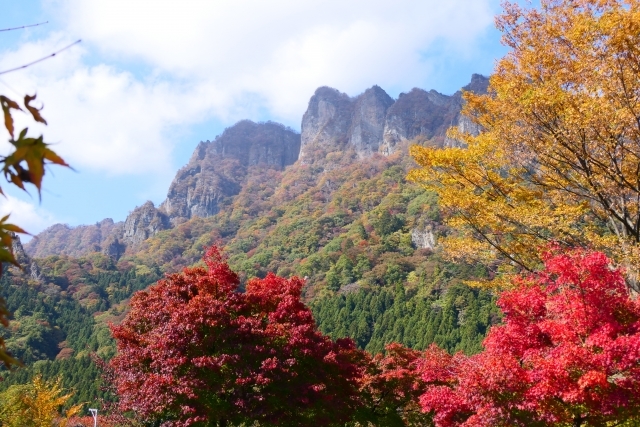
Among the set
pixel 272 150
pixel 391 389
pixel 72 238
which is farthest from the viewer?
pixel 272 150

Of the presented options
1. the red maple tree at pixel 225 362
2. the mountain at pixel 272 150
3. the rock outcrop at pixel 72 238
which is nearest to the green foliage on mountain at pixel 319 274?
the mountain at pixel 272 150

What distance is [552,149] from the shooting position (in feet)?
27.0

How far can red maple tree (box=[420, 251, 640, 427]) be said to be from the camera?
18.5 feet

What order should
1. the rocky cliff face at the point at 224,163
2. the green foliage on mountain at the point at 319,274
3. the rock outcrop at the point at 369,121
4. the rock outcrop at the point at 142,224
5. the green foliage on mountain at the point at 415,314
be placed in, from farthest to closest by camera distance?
the rocky cliff face at the point at 224,163
the rock outcrop at the point at 369,121
the rock outcrop at the point at 142,224
the green foliage on mountain at the point at 319,274
the green foliage on mountain at the point at 415,314

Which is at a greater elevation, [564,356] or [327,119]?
[327,119]

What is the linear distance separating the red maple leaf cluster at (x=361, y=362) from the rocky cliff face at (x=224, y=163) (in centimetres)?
11523

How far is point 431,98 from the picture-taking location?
125 meters

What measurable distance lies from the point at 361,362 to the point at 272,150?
449 feet

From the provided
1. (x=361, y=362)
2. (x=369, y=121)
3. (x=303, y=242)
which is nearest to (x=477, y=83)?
(x=369, y=121)

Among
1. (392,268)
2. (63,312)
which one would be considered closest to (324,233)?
(392,268)

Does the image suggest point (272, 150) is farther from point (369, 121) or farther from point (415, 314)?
point (415, 314)

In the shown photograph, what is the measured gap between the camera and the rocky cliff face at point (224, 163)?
12715 centimetres

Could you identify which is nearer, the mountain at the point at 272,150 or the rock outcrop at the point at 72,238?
the mountain at the point at 272,150

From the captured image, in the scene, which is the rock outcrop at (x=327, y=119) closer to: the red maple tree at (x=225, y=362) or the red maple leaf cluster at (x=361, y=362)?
the red maple leaf cluster at (x=361, y=362)
